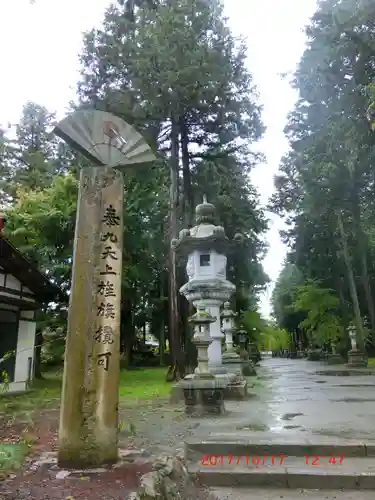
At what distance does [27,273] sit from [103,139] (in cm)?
906

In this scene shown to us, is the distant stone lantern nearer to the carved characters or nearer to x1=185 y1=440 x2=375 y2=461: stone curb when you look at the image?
x1=185 y1=440 x2=375 y2=461: stone curb

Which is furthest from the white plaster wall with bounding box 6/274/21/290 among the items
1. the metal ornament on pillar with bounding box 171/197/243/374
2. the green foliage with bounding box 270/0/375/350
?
the green foliage with bounding box 270/0/375/350

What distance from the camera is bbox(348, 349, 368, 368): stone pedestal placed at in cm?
2097

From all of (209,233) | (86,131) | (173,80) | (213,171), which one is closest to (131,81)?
(173,80)

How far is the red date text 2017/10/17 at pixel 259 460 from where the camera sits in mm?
4512

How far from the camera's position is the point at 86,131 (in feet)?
15.1

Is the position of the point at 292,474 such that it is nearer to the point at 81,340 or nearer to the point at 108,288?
the point at 81,340

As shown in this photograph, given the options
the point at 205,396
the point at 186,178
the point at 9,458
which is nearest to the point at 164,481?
the point at 9,458

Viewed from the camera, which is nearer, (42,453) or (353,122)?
(42,453)

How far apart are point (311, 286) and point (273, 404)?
60.0ft

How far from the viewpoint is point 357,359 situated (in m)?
21.3

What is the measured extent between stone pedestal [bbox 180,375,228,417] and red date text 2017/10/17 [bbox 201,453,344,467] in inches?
104

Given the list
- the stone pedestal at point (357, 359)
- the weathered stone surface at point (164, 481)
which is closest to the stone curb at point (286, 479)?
the weathered stone surface at point (164, 481)

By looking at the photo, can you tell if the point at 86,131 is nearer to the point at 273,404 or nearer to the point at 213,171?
the point at 273,404
